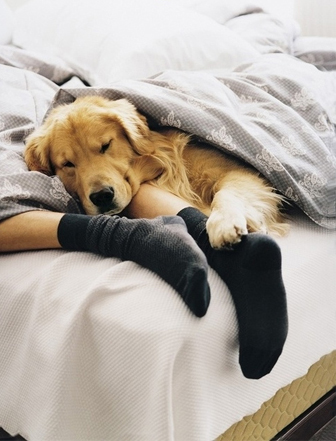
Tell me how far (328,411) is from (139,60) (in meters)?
1.40

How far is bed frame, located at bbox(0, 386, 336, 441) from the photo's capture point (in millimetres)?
1371

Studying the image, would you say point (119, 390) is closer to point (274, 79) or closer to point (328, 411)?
point (328, 411)

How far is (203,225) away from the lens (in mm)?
1201

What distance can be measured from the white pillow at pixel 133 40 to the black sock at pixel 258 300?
1.21 metres

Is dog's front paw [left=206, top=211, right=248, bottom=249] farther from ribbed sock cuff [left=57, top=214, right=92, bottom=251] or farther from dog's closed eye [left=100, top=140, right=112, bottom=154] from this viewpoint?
dog's closed eye [left=100, top=140, right=112, bottom=154]

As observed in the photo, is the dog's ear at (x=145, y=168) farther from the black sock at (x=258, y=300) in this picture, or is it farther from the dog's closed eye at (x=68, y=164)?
the black sock at (x=258, y=300)

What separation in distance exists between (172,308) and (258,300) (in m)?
0.16

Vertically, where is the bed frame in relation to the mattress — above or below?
below

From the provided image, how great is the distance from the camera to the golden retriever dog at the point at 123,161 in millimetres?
1415

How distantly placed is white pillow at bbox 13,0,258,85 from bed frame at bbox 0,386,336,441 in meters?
1.29

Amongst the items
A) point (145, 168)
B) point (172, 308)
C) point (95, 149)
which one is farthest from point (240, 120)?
point (172, 308)

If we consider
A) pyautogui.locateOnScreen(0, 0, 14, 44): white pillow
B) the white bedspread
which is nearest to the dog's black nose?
the white bedspread

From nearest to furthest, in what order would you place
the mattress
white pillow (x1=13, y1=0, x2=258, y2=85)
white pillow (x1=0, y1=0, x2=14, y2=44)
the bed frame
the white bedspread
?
the white bedspread → the mattress → the bed frame → white pillow (x1=13, y1=0, x2=258, y2=85) → white pillow (x1=0, y1=0, x2=14, y2=44)

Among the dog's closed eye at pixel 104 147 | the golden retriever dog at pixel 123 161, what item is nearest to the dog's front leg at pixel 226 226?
the golden retriever dog at pixel 123 161
